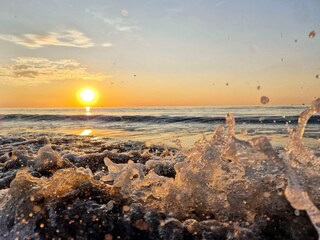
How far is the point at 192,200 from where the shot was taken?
334 cm

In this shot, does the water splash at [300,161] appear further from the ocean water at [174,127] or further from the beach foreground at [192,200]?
the ocean water at [174,127]

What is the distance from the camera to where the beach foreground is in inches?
105

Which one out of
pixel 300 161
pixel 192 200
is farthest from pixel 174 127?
pixel 192 200

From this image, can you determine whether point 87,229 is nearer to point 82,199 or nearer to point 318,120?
point 82,199

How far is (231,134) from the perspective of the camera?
3.75 metres

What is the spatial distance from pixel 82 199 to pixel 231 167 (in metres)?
1.62

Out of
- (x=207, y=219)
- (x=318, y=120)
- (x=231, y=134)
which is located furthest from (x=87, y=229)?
(x=318, y=120)

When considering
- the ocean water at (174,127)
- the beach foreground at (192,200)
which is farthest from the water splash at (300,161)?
the ocean water at (174,127)

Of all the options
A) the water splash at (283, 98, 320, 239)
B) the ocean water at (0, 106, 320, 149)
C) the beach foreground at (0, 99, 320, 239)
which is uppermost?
the water splash at (283, 98, 320, 239)

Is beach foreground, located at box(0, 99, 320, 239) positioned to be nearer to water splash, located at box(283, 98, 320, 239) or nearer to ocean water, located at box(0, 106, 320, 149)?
water splash, located at box(283, 98, 320, 239)

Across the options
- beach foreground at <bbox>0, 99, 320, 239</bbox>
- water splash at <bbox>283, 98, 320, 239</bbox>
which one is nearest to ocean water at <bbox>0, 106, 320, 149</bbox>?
water splash at <bbox>283, 98, 320, 239</bbox>

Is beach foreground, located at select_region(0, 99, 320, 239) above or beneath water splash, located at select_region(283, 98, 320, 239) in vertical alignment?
beneath

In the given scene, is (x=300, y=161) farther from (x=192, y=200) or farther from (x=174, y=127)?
(x=174, y=127)

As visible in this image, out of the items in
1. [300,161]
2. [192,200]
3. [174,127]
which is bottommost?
[174,127]
